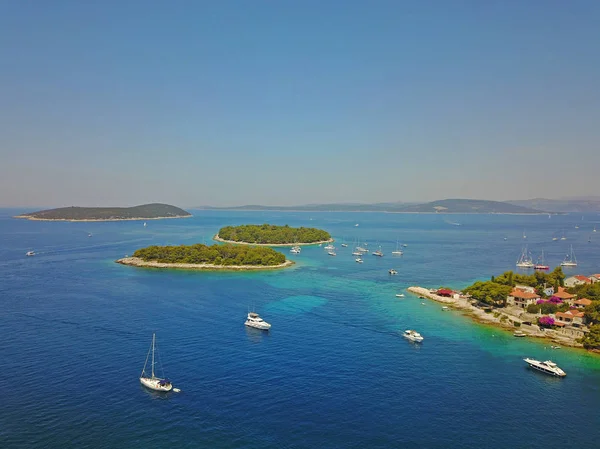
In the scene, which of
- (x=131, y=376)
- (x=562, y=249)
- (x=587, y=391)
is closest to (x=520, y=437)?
(x=587, y=391)

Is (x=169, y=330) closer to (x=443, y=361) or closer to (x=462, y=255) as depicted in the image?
(x=443, y=361)

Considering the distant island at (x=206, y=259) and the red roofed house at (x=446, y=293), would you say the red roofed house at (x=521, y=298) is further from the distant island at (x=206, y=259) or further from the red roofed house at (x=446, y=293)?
the distant island at (x=206, y=259)

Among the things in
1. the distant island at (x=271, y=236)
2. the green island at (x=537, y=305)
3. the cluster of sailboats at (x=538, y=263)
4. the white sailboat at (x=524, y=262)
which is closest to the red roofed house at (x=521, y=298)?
the green island at (x=537, y=305)

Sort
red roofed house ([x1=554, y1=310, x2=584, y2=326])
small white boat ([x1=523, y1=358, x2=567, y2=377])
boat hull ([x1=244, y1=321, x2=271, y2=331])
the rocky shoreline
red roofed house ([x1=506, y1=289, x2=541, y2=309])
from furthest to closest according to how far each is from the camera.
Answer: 1. red roofed house ([x1=506, y1=289, x2=541, y2=309])
2. red roofed house ([x1=554, y1=310, x2=584, y2=326])
3. boat hull ([x1=244, y1=321, x2=271, y2=331])
4. the rocky shoreline
5. small white boat ([x1=523, y1=358, x2=567, y2=377])

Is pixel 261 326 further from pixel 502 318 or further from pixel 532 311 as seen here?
pixel 532 311

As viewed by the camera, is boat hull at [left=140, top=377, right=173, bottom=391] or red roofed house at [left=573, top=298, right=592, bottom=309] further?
red roofed house at [left=573, top=298, right=592, bottom=309]

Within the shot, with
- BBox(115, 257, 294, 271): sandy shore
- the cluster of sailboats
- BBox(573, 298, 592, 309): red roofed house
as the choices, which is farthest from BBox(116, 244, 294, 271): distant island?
the cluster of sailboats

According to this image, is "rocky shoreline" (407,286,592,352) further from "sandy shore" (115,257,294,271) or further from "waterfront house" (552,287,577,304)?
"sandy shore" (115,257,294,271)

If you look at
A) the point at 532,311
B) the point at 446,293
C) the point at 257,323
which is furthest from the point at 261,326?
the point at 532,311
